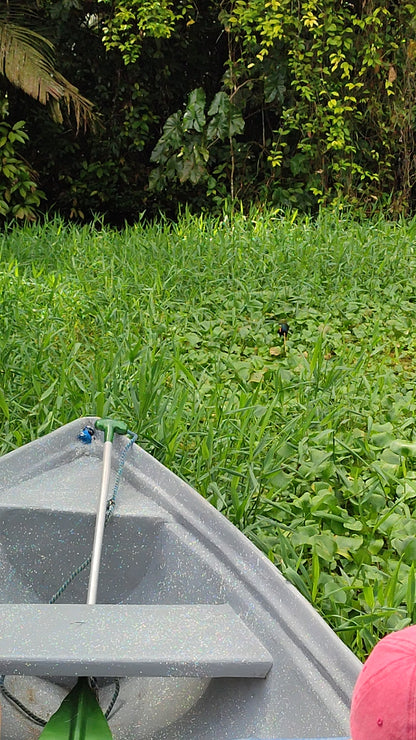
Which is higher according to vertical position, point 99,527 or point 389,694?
point 389,694

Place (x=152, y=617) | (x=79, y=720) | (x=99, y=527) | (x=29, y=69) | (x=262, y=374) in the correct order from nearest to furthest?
(x=79, y=720) → (x=152, y=617) → (x=99, y=527) → (x=262, y=374) → (x=29, y=69)

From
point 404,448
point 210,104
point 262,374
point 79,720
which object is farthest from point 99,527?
point 210,104

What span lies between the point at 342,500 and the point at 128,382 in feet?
2.70

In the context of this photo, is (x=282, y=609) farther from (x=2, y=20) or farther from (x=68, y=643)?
(x=2, y=20)

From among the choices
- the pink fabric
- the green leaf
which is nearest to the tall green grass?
the green leaf

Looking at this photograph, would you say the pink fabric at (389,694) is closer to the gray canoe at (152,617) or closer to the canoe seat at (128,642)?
the gray canoe at (152,617)

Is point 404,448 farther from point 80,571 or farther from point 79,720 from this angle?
point 79,720

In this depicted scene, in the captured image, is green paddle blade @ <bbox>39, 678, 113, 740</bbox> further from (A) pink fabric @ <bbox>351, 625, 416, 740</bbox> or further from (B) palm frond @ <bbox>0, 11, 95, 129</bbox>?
(B) palm frond @ <bbox>0, 11, 95, 129</bbox>

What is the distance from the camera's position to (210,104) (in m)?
6.59

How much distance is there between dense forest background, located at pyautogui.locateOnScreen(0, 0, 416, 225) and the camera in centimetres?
575

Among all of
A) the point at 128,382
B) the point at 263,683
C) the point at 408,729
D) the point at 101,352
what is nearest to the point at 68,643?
the point at 263,683

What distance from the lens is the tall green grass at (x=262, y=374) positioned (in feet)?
6.36

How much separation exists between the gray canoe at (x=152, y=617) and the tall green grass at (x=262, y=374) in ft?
0.63

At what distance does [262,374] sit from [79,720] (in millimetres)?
1762
